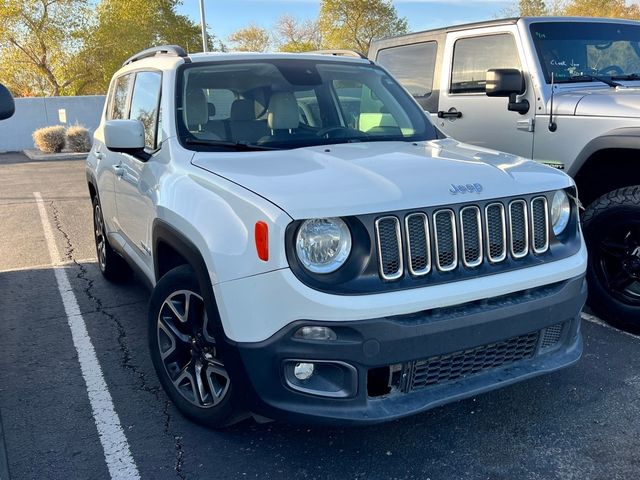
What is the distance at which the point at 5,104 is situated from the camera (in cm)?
314

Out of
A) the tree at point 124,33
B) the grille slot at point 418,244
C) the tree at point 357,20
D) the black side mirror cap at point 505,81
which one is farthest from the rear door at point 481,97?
the tree at point 357,20

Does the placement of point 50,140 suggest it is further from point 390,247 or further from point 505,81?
point 390,247

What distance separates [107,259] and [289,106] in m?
2.61

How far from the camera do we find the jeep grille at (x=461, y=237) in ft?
8.18

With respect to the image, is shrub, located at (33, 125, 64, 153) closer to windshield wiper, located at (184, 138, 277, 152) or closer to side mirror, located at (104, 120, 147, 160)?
side mirror, located at (104, 120, 147, 160)

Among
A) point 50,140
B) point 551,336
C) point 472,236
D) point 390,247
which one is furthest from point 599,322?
point 50,140

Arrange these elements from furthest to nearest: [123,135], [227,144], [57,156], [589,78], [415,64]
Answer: [57,156] → [415,64] → [589,78] → [123,135] → [227,144]

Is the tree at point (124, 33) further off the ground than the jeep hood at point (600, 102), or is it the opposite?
the tree at point (124, 33)

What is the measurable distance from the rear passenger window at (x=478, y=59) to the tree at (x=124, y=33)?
1163 inches

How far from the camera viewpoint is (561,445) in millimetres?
2916

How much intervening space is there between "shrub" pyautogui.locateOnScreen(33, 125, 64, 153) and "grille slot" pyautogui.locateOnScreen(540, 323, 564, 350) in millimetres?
20325

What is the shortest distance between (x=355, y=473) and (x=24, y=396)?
80.0 inches

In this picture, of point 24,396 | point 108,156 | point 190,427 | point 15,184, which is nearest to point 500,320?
point 190,427

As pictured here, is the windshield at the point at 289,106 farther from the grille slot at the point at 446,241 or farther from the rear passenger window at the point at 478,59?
the rear passenger window at the point at 478,59
